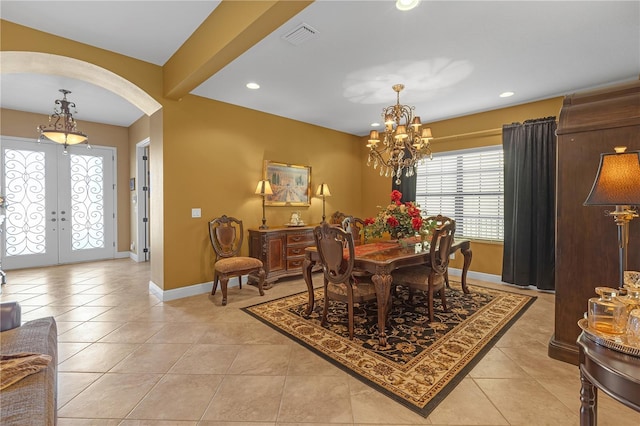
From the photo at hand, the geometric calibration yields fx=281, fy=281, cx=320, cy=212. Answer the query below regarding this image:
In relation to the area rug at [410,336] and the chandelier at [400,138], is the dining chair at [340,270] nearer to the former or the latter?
the area rug at [410,336]

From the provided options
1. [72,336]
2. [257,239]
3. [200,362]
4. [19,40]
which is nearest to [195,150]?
[257,239]

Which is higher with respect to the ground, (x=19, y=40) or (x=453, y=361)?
(x=19, y=40)

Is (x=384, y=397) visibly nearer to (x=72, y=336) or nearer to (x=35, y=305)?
(x=72, y=336)

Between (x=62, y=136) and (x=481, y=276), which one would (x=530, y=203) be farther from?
(x=62, y=136)

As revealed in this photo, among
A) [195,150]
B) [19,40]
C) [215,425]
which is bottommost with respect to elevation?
[215,425]

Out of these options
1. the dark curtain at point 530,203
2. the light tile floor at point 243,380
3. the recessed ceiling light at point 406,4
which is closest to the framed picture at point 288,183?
the light tile floor at point 243,380

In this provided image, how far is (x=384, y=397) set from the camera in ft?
6.06

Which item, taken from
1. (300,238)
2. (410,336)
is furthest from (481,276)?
(300,238)

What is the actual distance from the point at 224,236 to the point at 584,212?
13.1 ft

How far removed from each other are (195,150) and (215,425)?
337 centimetres

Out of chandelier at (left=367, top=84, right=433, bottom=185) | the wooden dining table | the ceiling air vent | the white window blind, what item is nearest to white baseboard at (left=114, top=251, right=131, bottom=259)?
the wooden dining table

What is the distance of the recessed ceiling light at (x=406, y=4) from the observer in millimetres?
2105

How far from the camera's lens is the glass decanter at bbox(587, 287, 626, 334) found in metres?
1.17

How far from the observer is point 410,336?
8.83 feet
